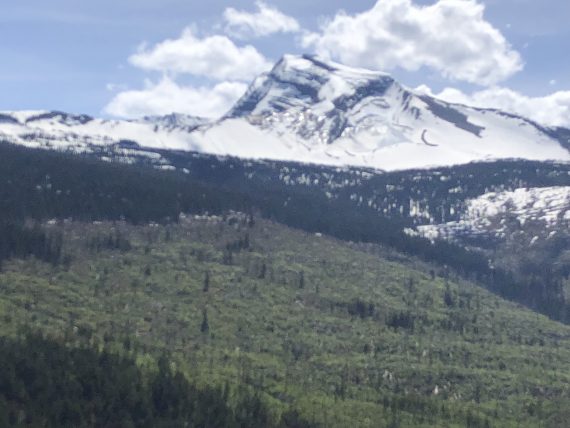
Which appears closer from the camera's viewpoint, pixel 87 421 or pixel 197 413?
pixel 87 421

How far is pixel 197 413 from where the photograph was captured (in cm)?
19250

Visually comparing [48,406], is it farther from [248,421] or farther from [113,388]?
[248,421]

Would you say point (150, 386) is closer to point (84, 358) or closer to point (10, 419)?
point (84, 358)

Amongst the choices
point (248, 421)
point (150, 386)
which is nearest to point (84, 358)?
point (150, 386)

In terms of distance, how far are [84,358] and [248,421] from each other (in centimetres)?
3238

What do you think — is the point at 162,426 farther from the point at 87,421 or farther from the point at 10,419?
the point at 10,419

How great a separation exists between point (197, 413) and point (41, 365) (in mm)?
29083

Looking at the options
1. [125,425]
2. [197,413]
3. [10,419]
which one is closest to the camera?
[10,419]

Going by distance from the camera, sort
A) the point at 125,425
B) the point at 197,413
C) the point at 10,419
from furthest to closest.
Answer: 1. the point at 197,413
2. the point at 125,425
3. the point at 10,419

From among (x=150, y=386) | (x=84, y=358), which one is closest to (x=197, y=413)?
(x=150, y=386)

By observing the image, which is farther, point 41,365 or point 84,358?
point 84,358

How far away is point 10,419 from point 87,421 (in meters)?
14.2

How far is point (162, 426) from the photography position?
181375 mm

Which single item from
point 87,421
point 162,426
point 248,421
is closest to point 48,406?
point 87,421
